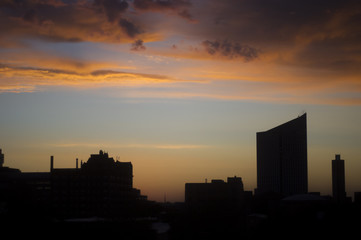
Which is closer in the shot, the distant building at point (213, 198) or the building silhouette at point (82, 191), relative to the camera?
the building silhouette at point (82, 191)

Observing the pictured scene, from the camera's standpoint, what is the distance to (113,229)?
78750mm

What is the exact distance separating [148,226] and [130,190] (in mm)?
98666

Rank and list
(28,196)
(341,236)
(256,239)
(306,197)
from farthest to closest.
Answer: (306,197) < (28,196) < (256,239) < (341,236)

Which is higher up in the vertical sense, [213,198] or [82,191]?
[82,191]

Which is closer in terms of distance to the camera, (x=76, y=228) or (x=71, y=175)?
(x=76, y=228)

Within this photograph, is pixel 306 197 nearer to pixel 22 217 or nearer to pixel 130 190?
pixel 130 190

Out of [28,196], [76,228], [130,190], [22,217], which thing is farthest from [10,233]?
[130,190]

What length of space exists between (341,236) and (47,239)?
38.6 m

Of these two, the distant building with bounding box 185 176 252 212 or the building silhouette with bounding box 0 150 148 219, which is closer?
the building silhouette with bounding box 0 150 148 219

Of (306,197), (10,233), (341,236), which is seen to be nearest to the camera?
(10,233)

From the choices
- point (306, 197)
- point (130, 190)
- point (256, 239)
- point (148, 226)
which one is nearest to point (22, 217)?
point (148, 226)

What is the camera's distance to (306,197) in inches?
6767

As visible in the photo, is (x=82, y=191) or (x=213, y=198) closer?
(x=82, y=191)

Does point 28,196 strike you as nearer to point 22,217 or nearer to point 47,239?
point 22,217
